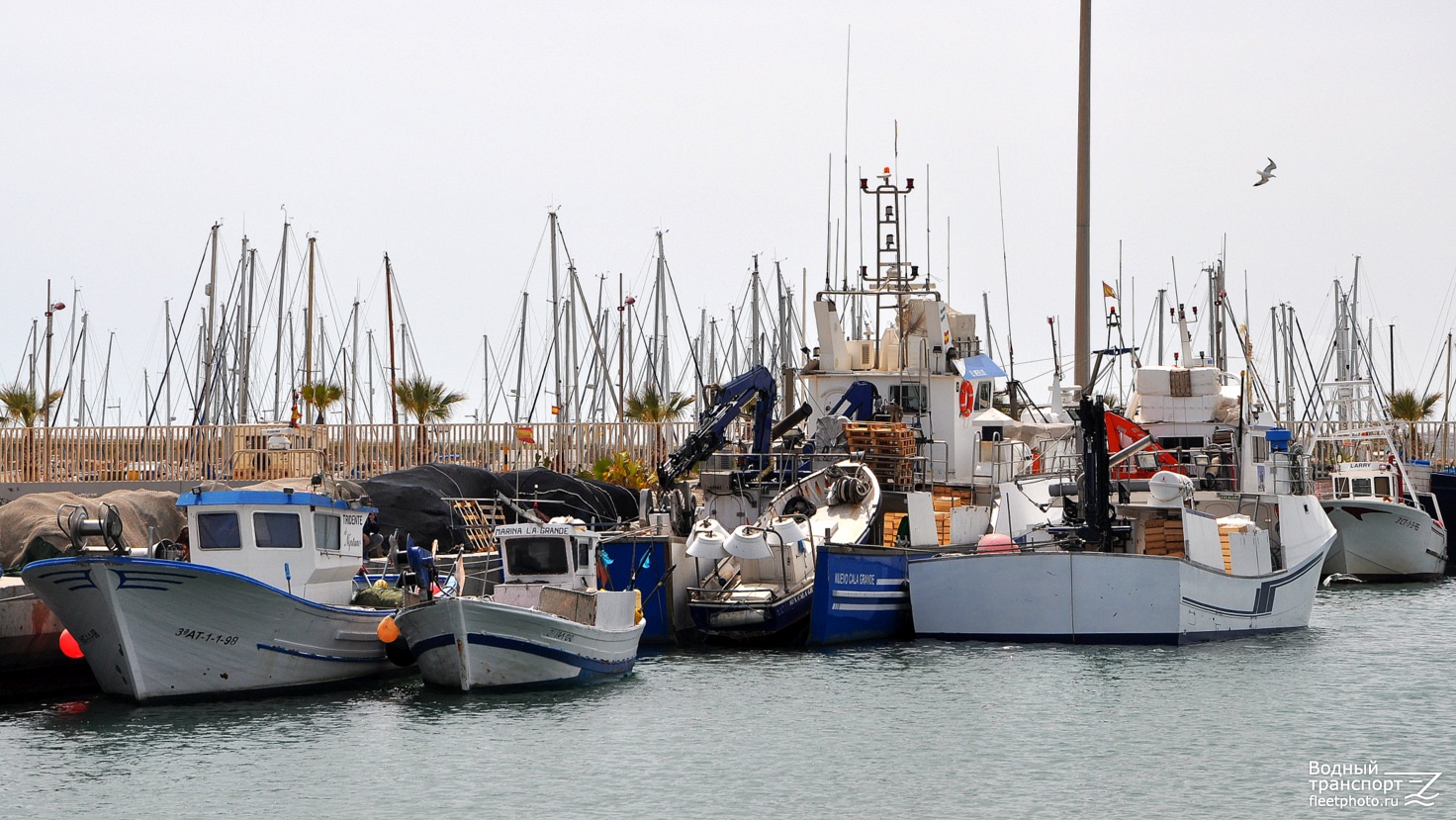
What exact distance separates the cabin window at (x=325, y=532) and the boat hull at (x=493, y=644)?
2483mm

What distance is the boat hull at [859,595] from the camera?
30469mm

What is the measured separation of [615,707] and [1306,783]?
407 inches

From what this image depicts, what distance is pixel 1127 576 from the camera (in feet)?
97.9

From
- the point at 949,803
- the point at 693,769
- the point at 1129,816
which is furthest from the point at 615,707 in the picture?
the point at 1129,816

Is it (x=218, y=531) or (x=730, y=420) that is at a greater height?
(x=730, y=420)

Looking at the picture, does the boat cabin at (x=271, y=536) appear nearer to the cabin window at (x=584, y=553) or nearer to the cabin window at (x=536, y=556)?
the cabin window at (x=536, y=556)

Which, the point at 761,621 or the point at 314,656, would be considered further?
the point at 761,621

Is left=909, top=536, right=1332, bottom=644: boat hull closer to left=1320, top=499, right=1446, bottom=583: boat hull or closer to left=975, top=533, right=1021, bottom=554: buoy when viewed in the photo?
left=975, top=533, right=1021, bottom=554: buoy

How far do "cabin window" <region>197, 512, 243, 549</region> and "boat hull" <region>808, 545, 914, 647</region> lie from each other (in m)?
10.6

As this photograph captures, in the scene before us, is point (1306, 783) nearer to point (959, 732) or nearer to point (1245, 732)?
point (1245, 732)

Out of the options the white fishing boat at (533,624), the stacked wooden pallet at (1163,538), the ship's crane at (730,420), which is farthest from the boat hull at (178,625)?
the stacked wooden pallet at (1163,538)

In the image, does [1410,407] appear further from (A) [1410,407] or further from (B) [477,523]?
(B) [477,523]

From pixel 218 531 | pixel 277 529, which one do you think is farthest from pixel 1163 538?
pixel 218 531

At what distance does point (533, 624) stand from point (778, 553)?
803 cm
